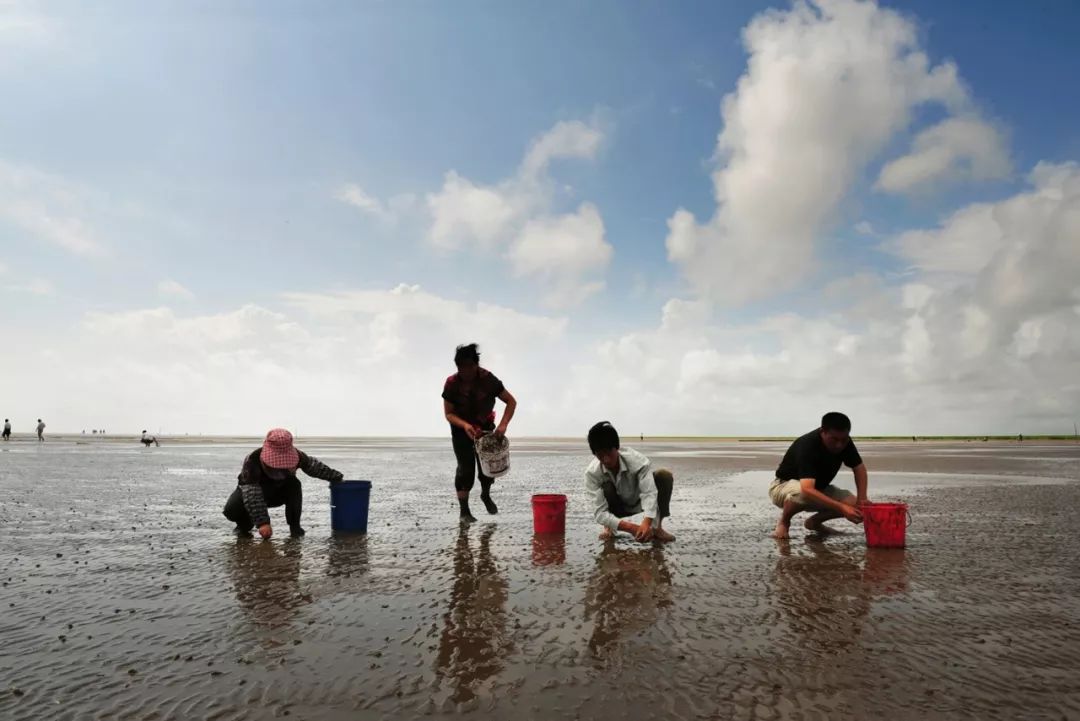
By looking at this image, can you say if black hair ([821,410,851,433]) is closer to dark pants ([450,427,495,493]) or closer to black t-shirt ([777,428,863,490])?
black t-shirt ([777,428,863,490])

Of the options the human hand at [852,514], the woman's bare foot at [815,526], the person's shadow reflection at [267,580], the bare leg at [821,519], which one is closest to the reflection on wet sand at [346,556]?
the person's shadow reflection at [267,580]

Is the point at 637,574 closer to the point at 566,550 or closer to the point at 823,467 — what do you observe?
the point at 566,550

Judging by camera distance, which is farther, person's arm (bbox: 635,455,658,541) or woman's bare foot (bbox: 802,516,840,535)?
woman's bare foot (bbox: 802,516,840,535)

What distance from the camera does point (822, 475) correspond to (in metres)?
6.43

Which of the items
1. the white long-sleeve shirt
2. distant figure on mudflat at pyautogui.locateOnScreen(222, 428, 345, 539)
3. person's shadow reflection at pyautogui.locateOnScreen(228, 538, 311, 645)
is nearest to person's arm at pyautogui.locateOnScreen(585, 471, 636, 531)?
the white long-sleeve shirt

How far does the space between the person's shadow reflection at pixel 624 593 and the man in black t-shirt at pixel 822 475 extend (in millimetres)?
1750

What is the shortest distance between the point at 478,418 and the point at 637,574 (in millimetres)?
3659

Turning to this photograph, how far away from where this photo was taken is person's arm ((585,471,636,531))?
230 inches

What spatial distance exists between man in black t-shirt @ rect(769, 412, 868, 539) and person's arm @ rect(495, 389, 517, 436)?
3300 mm

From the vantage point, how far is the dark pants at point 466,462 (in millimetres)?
7758

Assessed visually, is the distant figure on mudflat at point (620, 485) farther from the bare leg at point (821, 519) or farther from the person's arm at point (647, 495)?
the bare leg at point (821, 519)

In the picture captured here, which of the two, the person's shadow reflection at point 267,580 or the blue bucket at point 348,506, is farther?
the blue bucket at point 348,506

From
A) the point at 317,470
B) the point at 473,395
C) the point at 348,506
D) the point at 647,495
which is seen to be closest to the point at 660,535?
the point at 647,495

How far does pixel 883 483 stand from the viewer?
13594mm
